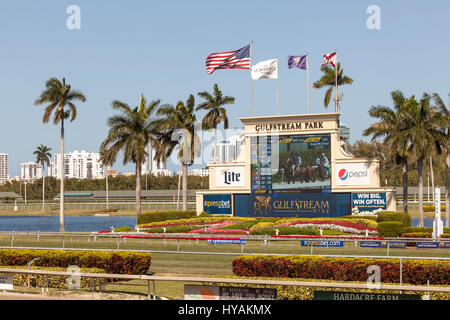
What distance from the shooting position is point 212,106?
221 feet

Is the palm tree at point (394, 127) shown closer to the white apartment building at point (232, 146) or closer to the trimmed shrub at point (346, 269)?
the white apartment building at point (232, 146)

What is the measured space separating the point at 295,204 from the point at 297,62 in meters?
15.3

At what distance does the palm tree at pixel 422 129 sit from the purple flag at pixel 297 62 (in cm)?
1196

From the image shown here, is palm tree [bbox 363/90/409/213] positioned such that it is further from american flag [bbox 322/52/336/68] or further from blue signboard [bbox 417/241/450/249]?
blue signboard [bbox 417/241/450/249]

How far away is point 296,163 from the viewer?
5300cm

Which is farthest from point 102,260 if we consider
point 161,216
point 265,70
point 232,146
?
point 232,146

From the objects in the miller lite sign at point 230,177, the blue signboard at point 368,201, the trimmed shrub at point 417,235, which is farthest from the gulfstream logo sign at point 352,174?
the trimmed shrub at point 417,235

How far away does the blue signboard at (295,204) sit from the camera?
52375mm

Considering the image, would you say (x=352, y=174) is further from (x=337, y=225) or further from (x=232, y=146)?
(x=232, y=146)

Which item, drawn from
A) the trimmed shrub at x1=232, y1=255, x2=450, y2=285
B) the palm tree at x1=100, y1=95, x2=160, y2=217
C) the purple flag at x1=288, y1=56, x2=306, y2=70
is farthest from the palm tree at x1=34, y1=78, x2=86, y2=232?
the trimmed shrub at x1=232, y1=255, x2=450, y2=285

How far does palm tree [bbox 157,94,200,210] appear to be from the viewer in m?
59.8
